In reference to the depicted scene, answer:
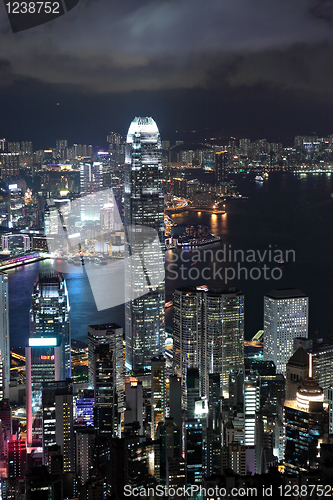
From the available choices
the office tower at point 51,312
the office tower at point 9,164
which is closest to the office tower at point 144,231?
the office tower at point 51,312

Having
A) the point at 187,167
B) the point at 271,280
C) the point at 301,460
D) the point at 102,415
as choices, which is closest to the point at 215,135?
the point at 187,167

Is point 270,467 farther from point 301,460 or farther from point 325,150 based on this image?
point 325,150

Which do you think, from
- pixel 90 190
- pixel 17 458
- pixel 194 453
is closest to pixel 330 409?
pixel 194 453

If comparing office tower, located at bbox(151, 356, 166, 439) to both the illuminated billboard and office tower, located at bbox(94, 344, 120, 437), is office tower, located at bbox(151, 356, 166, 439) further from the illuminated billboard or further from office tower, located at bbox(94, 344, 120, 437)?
the illuminated billboard

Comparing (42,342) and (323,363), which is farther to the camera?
(42,342)


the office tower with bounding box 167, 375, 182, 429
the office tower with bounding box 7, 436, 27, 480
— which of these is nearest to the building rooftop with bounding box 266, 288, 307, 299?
the office tower with bounding box 167, 375, 182, 429

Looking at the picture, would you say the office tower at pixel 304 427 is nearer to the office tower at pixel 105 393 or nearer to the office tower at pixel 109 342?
the office tower at pixel 105 393

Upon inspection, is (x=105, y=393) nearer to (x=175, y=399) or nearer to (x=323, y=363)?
(x=175, y=399)
